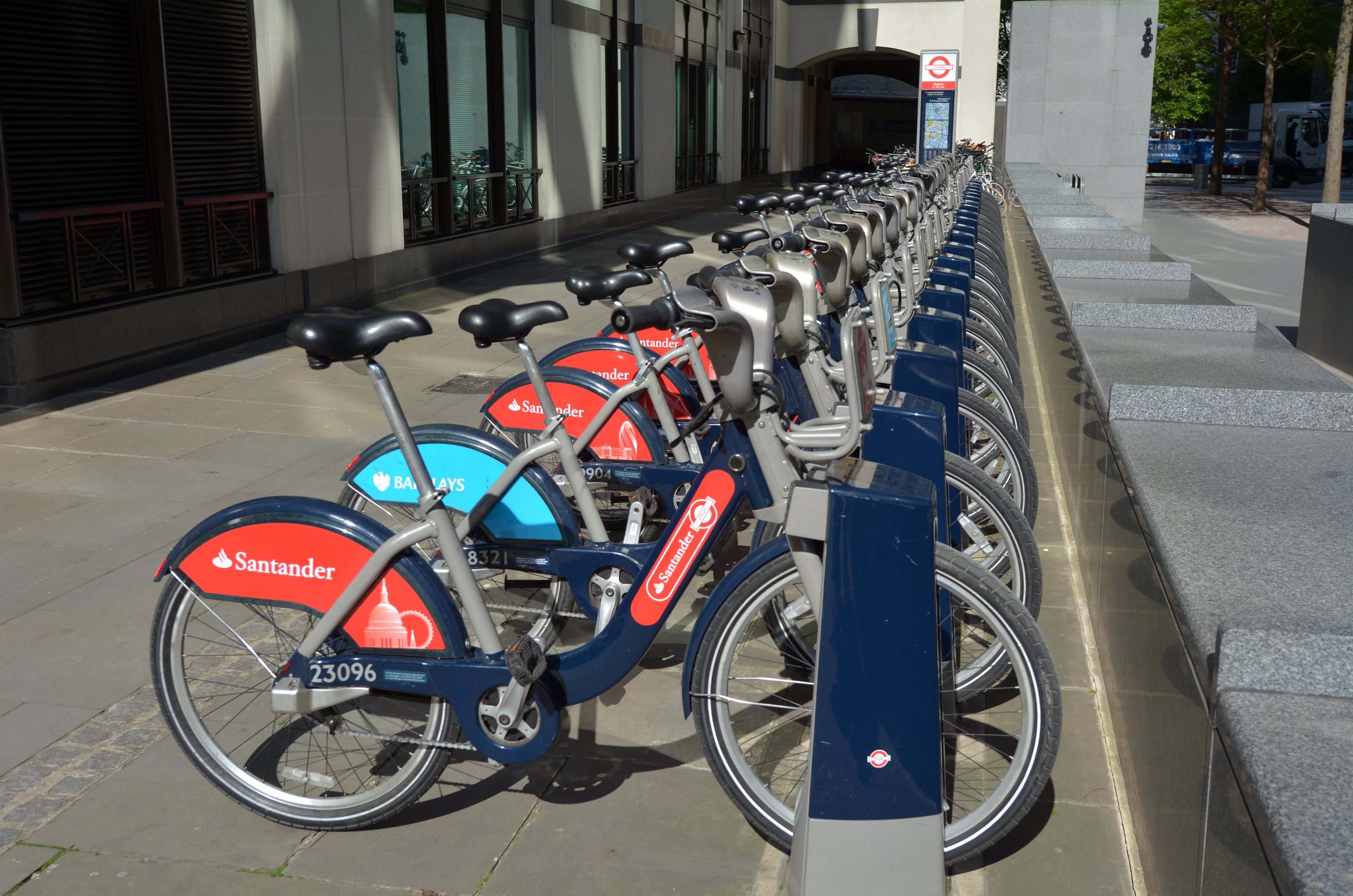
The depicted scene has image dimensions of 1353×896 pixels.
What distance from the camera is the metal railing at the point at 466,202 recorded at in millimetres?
13133

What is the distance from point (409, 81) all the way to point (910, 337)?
10015mm

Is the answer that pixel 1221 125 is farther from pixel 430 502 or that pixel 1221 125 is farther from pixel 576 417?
pixel 430 502

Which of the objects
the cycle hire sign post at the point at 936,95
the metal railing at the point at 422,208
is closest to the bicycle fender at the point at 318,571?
the metal railing at the point at 422,208

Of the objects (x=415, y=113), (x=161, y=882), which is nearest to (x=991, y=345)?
(x=161, y=882)

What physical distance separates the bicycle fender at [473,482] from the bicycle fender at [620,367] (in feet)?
3.43

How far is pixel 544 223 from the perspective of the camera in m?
16.7

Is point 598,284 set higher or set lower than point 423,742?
higher

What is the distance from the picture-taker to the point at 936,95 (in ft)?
79.3

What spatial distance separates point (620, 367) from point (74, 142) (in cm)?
534

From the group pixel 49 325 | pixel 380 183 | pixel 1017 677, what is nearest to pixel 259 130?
pixel 380 183

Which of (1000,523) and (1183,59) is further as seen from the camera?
(1183,59)

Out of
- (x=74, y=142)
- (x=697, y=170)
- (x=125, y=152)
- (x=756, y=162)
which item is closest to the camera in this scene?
(x=74, y=142)

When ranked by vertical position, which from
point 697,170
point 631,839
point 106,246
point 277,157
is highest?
point 277,157

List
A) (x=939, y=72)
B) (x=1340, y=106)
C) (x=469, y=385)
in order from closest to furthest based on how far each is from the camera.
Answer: (x=469, y=385), (x=1340, y=106), (x=939, y=72)
